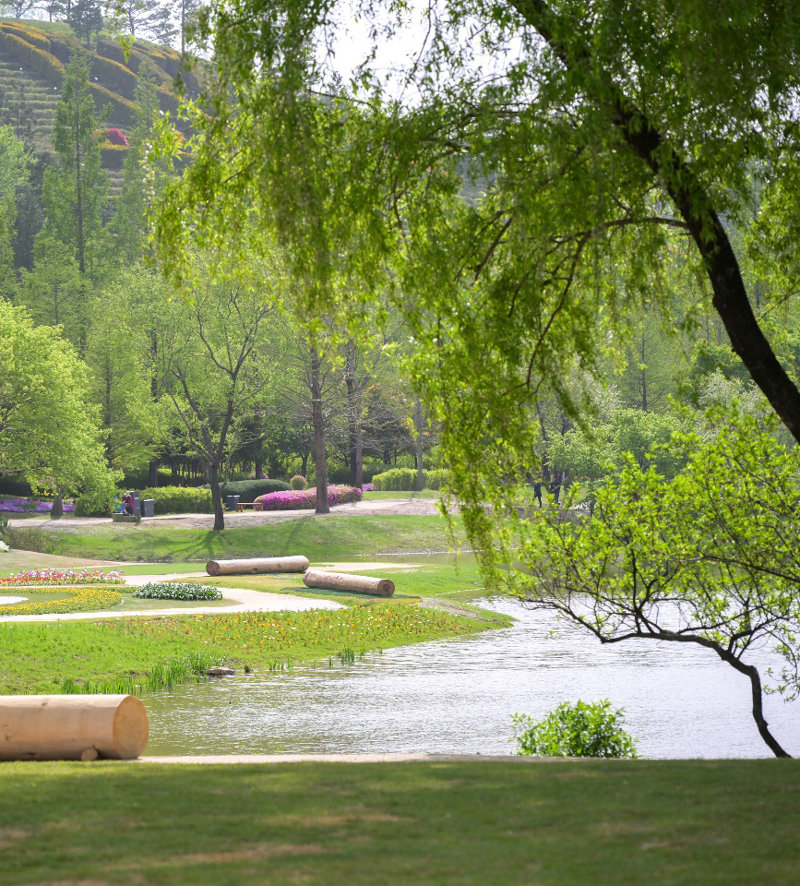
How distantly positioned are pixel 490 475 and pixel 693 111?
12.7 ft

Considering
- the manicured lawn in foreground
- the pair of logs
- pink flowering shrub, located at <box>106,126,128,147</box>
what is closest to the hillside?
pink flowering shrub, located at <box>106,126,128,147</box>

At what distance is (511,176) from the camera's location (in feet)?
30.2

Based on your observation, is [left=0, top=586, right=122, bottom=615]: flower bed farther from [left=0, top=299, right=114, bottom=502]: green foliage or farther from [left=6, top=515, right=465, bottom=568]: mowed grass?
[left=6, top=515, right=465, bottom=568]: mowed grass

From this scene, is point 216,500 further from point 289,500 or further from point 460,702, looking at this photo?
point 460,702

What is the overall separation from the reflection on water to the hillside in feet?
348

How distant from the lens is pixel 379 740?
14195mm

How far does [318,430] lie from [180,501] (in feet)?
28.3

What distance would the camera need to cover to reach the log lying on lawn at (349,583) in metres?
28.2

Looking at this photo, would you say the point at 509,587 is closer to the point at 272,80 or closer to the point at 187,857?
the point at 272,80

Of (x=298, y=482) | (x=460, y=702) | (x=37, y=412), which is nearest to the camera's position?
(x=460, y=702)

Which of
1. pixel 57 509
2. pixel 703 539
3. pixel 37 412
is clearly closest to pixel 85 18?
pixel 57 509

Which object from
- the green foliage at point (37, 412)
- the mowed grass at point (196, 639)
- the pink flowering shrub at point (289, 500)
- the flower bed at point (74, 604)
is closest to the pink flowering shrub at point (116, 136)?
the pink flowering shrub at point (289, 500)

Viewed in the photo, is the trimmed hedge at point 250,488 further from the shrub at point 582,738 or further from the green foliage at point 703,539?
the shrub at point 582,738

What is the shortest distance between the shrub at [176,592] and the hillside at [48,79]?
98101 mm
